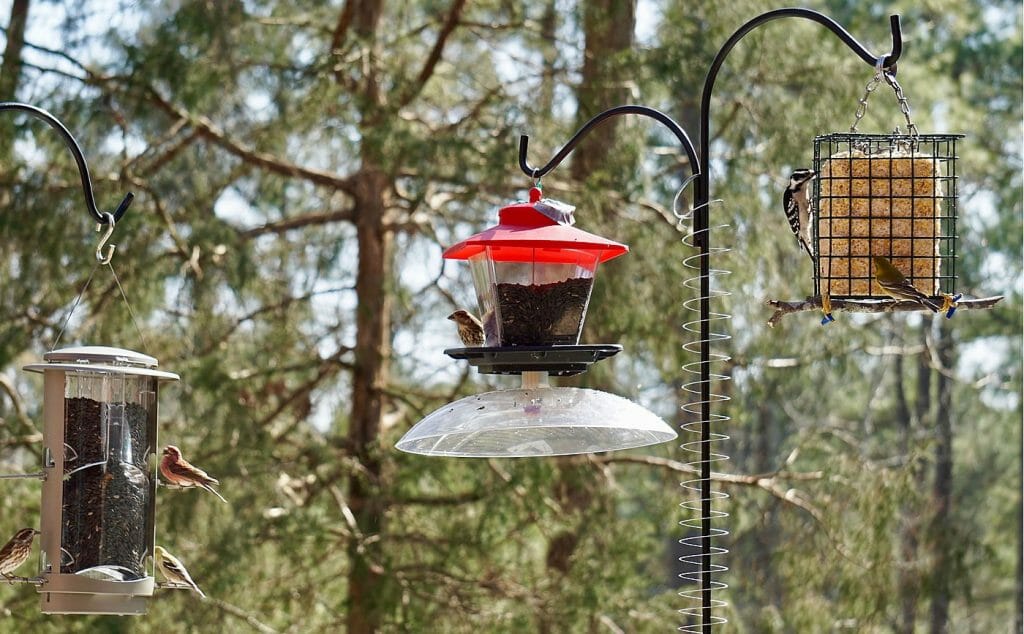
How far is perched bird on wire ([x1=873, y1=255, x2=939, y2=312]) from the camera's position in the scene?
3.07 meters

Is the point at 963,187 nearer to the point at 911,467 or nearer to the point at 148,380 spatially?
the point at 911,467

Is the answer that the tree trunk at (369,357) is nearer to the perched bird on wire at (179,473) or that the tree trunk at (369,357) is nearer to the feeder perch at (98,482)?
the perched bird on wire at (179,473)

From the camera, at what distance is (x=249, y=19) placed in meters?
6.68

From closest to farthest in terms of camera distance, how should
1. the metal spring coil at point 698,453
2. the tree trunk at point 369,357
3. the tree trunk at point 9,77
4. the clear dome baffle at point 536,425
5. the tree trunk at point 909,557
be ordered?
the clear dome baffle at point 536,425, the metal spring coil at point 698,453, the tree trunk at point 9,77, the tree trunk at point 369,357, the tree trunk at point 909,557

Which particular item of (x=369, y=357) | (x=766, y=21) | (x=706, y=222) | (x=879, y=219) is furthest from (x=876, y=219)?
(x=369, y=357)

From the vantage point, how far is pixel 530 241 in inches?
116

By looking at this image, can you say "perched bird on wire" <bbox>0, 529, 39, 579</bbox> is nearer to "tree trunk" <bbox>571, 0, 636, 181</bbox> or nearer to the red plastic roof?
the red plastic roof

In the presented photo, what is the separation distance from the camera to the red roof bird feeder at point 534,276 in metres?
3.05

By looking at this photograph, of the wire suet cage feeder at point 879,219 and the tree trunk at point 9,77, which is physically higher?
the tree trunk at point 9,77

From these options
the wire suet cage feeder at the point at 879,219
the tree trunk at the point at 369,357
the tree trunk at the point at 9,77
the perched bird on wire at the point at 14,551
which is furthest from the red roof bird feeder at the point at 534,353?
the tree trunk at the point at 9,77

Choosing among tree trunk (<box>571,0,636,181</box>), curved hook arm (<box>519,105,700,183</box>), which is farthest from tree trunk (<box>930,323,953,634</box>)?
curved hook arm (<box>519,105,700,183</box>)

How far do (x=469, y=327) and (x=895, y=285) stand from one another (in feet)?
4.08

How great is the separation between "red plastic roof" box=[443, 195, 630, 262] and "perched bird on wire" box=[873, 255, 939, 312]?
0.63 m

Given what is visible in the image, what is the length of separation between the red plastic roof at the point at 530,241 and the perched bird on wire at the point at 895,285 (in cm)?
63
